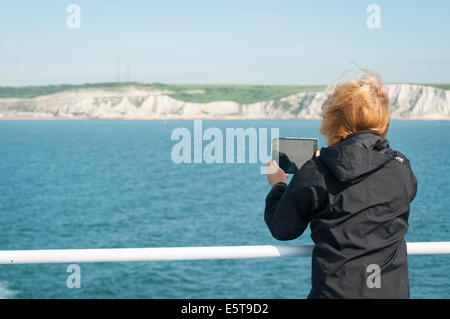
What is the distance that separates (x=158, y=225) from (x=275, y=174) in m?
29.1

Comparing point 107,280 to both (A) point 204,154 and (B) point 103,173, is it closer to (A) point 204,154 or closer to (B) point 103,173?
(B) point 103,173

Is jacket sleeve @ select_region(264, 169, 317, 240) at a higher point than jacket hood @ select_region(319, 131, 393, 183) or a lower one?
lower

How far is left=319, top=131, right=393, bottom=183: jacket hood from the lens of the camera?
169cm

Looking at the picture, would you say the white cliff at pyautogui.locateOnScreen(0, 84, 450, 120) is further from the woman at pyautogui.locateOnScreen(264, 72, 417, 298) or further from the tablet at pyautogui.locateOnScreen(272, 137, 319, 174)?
the woman at pyautogui.locateOnScreen(264, 72, 417, 298)

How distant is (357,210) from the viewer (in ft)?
5.64

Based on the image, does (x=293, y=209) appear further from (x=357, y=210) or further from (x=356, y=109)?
(x=356, y=109)

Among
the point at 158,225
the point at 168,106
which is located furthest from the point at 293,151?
the point at 168,106

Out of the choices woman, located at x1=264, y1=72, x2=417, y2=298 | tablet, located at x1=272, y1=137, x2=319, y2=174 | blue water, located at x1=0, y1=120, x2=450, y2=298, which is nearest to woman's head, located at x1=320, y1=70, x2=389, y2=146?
woman, located at x1=264, y1=72, x2=417, y2=298

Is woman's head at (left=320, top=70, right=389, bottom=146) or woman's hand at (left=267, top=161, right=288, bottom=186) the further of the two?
woman's hand at (left=267, top=161, right=288, bottom=186)

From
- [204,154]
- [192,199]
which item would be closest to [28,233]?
[192,199]

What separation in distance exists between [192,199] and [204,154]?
36720 mm

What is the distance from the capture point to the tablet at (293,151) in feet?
6.57

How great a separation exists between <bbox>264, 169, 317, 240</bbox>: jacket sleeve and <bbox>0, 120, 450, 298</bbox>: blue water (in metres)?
16.7
